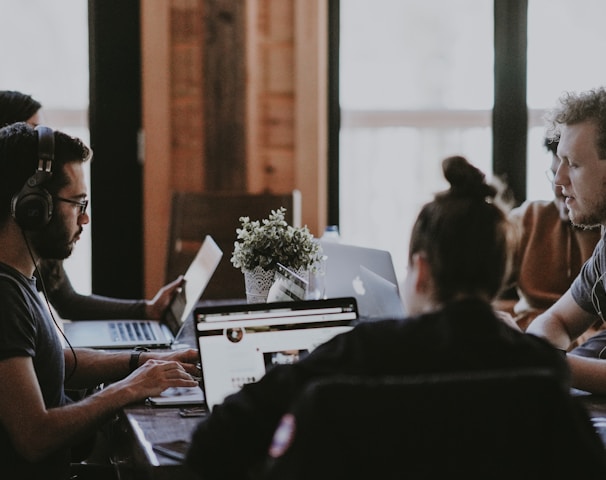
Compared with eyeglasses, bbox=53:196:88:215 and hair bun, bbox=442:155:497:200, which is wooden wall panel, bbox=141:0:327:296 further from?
hair bun, bbox=442:155:497:200

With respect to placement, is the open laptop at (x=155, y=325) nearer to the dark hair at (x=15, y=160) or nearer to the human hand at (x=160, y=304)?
the human hand at (x=160, y=304)

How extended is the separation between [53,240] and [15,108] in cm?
112

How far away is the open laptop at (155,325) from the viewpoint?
8.12 ft

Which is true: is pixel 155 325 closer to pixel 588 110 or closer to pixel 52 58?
pixel 588 110

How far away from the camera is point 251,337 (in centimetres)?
171

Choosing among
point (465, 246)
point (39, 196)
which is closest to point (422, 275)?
point (465, 246)

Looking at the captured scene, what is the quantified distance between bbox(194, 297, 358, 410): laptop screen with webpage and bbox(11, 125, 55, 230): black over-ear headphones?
1.25ft

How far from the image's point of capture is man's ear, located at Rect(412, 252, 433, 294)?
1.26m

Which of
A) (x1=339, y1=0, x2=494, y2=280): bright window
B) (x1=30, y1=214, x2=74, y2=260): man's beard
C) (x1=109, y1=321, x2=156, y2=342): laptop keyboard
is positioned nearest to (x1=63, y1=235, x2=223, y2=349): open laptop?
(x1=109, y1=321, x2=156, y2=342): laptop keyboard

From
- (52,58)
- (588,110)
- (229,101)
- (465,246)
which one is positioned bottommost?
(465,246)

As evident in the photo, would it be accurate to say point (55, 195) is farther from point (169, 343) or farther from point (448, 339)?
point (448, 339)

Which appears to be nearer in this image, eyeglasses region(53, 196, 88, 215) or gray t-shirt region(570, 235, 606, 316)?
eyeglasses region(53, 196, 88, 215)

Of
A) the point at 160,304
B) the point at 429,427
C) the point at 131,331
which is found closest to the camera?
the point at 429,427

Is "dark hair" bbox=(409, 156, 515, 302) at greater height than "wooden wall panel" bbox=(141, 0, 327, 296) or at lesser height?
lesser
